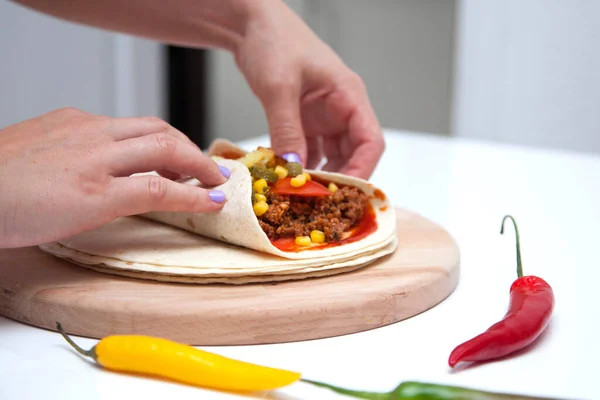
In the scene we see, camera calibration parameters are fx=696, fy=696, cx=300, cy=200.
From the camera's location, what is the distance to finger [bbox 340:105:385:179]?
336 centimetres

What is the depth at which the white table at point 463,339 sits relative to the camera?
5.74 ft

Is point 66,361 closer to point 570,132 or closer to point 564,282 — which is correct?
point 564,282

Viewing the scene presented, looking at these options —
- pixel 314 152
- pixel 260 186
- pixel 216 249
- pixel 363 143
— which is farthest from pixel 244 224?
pixel 314 152

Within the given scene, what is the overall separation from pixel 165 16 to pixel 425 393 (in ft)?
8.87

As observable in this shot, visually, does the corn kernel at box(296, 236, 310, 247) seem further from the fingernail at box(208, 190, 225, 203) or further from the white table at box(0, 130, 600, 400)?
the white table at box(0, 130, 600, 400)

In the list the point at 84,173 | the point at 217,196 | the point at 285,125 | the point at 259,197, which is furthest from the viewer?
the point at 285,125

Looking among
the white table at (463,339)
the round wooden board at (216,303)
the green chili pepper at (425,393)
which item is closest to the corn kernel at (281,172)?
the round wooden board at (216,303)

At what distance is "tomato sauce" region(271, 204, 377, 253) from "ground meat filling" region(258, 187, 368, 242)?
0.03 m

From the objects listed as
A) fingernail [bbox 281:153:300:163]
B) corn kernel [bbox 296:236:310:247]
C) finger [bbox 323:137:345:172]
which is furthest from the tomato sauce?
finger [bbox 323:137:345:172]

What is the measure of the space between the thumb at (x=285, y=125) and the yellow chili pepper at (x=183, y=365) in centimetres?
152

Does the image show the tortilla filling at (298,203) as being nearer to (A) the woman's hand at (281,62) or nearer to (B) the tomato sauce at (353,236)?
(B) the tomato sauce at (353,236)

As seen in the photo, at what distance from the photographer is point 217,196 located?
2.48 metres

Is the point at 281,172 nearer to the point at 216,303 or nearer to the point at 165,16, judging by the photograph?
the point at 216,303

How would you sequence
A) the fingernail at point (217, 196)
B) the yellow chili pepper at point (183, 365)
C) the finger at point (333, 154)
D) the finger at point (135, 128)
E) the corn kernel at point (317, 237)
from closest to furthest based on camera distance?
1. the yellow chili pepper at point (183, 365)
2. the finger at point (135, 128)
3. the fingernail at point (217, 196)
4. the corn kernel at point (317, 237)
5. the finger at point (333, 154)
